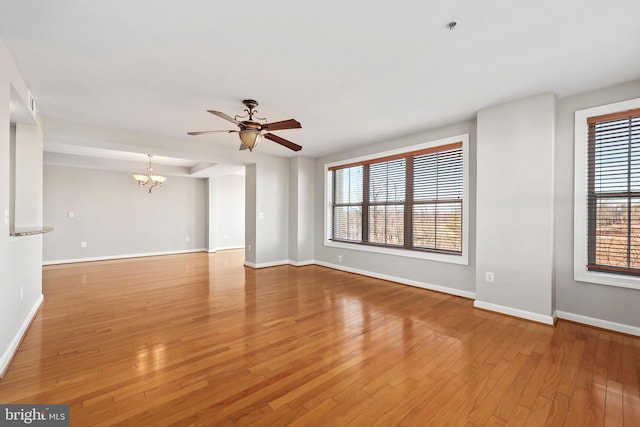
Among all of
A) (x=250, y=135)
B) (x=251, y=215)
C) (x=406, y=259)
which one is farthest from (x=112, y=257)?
(x=406, y=259)

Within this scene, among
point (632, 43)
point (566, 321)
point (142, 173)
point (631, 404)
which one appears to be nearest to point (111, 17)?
point (632, 43)

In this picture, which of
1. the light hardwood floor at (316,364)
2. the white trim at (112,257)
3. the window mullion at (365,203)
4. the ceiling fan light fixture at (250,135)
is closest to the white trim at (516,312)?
the light hardwood floor at (316,364)

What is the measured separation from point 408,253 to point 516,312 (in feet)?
5.55

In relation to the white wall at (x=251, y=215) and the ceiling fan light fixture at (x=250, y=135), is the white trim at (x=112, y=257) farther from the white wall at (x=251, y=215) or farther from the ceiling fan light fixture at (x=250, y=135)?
the ceiling fan light fixture at (x=250, y=135)

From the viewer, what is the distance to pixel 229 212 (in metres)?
9.34

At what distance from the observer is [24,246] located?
300cm

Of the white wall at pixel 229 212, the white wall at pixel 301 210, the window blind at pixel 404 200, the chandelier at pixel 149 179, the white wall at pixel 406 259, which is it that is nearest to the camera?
the white wall at pixel 406 259

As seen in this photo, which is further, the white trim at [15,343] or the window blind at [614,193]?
the window blind at [614,193]

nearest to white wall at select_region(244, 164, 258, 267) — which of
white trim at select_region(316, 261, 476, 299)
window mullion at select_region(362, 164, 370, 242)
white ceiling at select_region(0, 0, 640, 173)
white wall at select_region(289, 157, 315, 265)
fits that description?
white wall at select_region(289, 157, 315, 265)

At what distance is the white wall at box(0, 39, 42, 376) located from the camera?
2.19 m

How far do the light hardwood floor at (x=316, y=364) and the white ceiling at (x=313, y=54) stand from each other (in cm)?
250

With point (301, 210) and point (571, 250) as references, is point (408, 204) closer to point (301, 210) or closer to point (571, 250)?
point (571, 250)

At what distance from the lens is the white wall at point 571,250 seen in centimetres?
289

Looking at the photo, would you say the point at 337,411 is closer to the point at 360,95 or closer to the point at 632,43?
the point at 360,95
